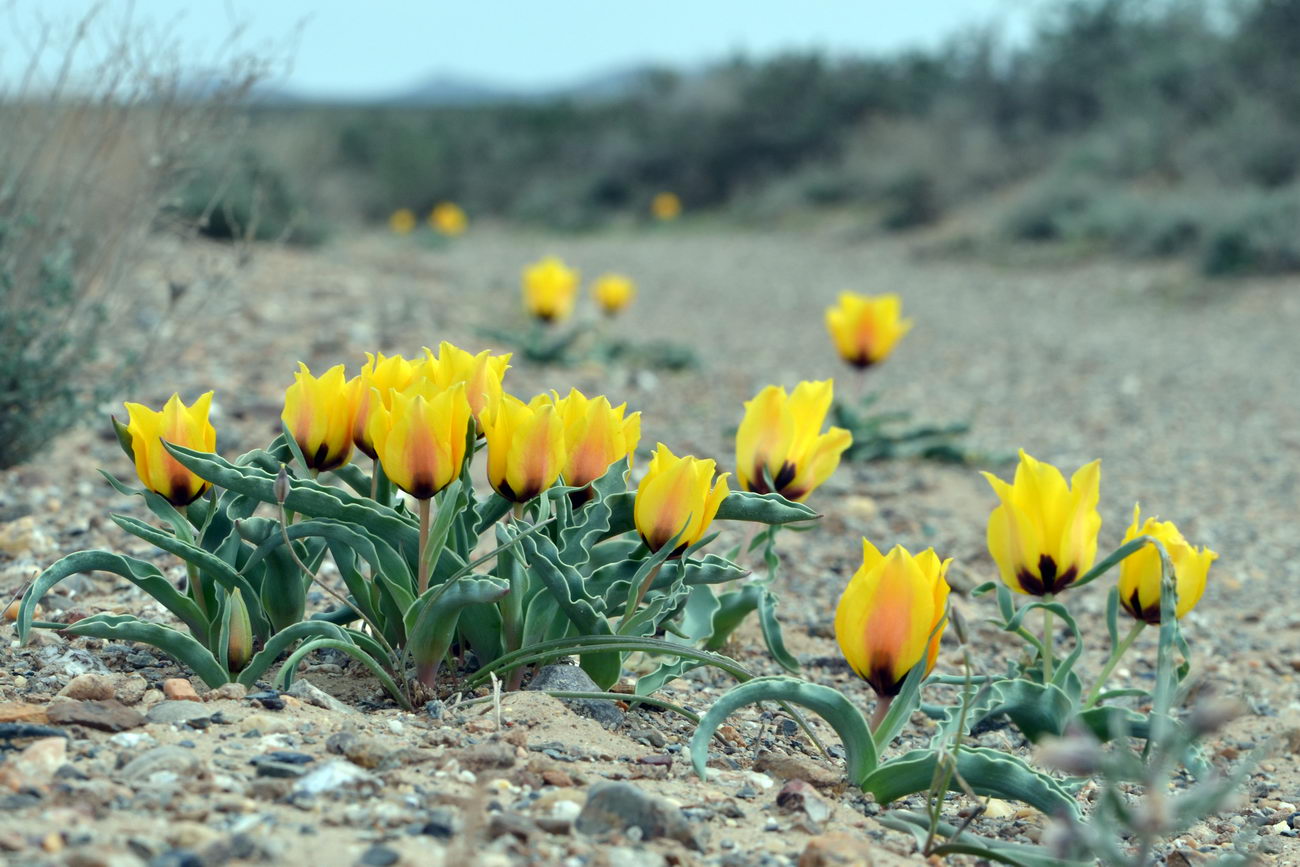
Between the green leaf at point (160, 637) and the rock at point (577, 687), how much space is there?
47 cm

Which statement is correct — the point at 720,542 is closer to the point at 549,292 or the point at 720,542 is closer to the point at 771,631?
the point at 771,631

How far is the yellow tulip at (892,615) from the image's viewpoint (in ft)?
5.56

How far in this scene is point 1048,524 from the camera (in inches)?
75.7

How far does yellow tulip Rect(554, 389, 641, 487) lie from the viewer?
1854mm

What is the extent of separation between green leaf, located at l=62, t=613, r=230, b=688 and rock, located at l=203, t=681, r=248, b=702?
6 cm

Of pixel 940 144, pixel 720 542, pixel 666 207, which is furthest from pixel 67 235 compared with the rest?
pixel 666 207

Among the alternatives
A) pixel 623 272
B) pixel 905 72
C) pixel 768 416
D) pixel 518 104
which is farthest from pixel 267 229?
pixel 518 104

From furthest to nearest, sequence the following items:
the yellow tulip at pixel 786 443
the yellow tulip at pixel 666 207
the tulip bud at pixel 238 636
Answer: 1. the yellow tulip at pixel 666 207
2. the yellow tulip at pixel 786 443
3. the tulip bud at pixel 238 636

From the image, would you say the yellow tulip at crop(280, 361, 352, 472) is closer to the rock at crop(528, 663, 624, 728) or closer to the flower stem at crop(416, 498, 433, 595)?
the flower stem at crop(416, 498, 433, 595)

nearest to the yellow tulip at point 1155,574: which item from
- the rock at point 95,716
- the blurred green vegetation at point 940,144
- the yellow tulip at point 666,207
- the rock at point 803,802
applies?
the rock at point 803,802

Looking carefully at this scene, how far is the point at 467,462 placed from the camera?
1.81 m

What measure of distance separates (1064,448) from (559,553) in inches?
160

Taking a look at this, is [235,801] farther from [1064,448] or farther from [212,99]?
[1064,448]

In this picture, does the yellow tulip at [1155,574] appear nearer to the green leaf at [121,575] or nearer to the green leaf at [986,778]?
the green leaf at [986,778]
